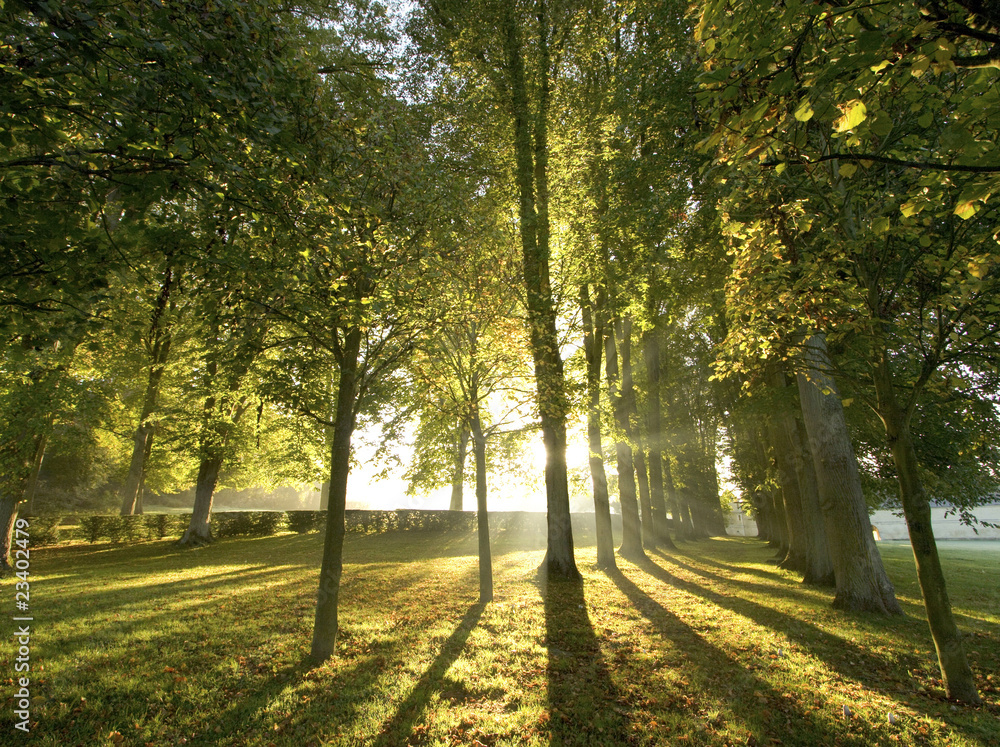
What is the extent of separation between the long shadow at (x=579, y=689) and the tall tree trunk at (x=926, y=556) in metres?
3.70

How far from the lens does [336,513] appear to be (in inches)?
268

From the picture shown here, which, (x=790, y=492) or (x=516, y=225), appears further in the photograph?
(x=790, y=492)

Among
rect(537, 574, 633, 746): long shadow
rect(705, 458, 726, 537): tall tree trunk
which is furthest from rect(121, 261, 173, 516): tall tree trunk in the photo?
rect(705, 458, 726, 537): tall tree trunk

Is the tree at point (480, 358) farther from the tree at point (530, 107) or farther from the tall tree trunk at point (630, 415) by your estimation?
the tall tree trunk at point (630, 415)

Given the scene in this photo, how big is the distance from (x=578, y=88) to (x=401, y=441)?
15.8 m

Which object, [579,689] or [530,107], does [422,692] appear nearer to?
[579,689]

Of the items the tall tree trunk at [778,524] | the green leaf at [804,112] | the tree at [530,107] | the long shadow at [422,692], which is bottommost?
the long shadow at [422,692]

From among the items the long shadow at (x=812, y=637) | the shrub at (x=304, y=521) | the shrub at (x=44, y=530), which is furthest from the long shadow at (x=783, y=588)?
the shrub at (x=44, y=530)

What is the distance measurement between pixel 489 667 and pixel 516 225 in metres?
10.8

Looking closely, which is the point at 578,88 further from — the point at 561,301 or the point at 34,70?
the point at 34,70

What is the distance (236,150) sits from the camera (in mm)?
4434

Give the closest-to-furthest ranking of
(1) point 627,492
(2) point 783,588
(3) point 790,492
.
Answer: (2) point 783,588, (3) point 790,492, (1) point 627,492

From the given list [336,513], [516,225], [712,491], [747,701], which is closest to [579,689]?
[747,701]

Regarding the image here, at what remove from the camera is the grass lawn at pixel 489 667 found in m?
4.53
